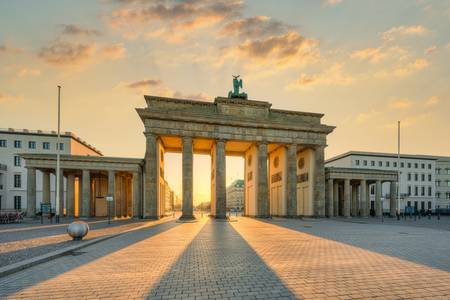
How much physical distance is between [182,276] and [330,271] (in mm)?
4563

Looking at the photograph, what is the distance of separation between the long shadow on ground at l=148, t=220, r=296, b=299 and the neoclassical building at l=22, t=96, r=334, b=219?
91.0 feet

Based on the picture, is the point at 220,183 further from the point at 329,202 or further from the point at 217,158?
the point at 329,202

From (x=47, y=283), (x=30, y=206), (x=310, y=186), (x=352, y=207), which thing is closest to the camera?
(x=47, y=283)

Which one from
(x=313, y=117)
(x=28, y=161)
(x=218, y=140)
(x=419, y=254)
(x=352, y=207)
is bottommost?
(x=352, y=207)

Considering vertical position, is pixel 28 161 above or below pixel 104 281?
above

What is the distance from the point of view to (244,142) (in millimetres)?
43438

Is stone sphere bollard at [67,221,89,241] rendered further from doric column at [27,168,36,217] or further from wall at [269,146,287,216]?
wall at [269,146,287,216]

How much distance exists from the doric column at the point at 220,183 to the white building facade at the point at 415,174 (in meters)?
50.6

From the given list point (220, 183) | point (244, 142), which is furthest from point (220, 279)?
point (244, 142)

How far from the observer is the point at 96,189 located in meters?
52.3

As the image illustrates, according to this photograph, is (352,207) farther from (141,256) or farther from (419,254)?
(141,256)

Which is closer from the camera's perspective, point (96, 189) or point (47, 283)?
point (47, 283)

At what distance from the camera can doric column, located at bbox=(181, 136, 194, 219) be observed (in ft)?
124

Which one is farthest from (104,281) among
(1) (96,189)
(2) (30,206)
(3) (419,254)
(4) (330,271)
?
(1) (96,189)
